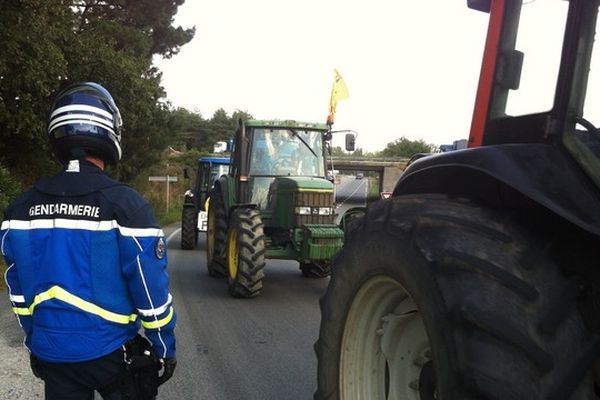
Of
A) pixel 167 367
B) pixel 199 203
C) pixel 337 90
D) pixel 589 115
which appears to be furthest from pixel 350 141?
pixel 199 203

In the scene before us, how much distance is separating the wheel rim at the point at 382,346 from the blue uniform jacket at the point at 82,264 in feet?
2.94

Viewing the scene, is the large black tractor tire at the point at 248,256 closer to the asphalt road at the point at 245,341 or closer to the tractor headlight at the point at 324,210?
the asphalt road at the point at 245,341

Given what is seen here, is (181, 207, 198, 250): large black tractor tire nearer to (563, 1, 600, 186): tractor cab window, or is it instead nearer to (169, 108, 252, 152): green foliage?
(563, 1, 600, 186): tractor cab window

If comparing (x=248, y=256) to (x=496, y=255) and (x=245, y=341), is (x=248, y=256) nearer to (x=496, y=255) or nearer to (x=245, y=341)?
(x=245, y=341)

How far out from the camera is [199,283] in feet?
32.3

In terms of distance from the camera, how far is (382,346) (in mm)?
2754

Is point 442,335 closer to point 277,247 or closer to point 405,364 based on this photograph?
point 405,364

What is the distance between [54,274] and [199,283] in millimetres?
7649

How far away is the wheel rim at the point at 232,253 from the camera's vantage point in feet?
28.2

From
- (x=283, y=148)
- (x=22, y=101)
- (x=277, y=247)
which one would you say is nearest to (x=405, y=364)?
(x=277, y=247)

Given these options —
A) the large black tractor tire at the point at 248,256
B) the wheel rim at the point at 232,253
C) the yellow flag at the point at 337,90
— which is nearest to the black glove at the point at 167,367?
the large black tractor tire at the point at 248,256

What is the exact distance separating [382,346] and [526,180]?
3.39 feet

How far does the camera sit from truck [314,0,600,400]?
1858 millimetres

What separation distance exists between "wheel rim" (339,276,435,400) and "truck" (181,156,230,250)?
12.3 m
